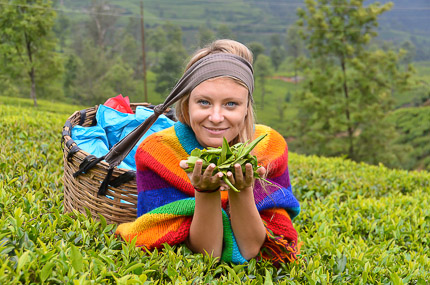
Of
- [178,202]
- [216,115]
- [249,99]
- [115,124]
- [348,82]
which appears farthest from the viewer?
[348,82]

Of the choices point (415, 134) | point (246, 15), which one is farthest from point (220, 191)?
point (246, 15)

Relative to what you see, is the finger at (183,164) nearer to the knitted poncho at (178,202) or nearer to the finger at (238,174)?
the finger at (238,174)

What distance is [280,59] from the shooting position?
70.8 meters

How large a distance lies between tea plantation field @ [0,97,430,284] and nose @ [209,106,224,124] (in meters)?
0.66

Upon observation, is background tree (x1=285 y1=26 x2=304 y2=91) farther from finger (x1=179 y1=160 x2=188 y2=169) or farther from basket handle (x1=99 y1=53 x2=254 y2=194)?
finger (x1=179 y1=160 x2=188 y2=169)

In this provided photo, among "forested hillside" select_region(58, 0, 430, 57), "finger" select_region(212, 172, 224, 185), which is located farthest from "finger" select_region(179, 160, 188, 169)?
"forested hillside" select_region(58, 0, 430, 57)

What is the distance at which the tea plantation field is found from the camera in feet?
5.45

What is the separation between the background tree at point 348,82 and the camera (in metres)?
20.3

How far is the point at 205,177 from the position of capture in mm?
1609

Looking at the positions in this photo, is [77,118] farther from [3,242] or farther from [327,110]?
[327,110]

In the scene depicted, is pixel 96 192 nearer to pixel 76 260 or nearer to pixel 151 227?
pixel 151 227

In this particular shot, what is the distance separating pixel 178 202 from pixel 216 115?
1.58 feet

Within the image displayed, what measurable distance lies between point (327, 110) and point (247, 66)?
20.2 metres

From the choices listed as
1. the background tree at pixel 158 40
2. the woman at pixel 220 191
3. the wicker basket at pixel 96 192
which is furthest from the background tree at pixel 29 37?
the background tree at pixel 158 40
